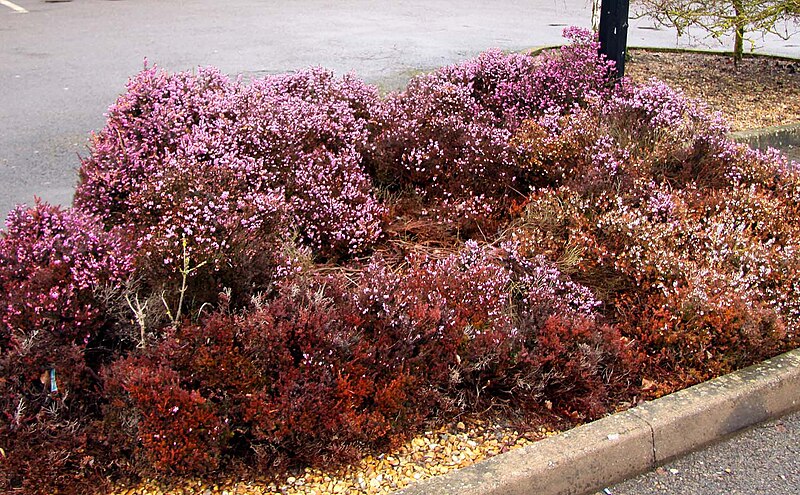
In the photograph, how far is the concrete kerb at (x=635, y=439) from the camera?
3129 millimetres

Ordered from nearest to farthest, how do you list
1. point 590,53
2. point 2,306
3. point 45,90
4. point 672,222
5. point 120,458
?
1. point 120,458
2. point 2,306
3. point 672,222
4. point 590,53
5. point 45,90

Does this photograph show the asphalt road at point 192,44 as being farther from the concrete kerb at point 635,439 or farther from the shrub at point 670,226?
the concrete kerb at point 635,439

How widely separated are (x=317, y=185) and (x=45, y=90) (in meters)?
5.56

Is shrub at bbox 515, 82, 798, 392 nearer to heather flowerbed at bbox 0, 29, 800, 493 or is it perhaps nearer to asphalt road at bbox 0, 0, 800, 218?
heather flowerbed at bbox 0, 29, 800, 493

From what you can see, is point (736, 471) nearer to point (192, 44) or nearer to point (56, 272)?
point (56, 272)

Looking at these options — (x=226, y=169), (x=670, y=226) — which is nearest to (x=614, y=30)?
(x=670, y=226)

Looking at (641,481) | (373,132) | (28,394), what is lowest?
(641,481)

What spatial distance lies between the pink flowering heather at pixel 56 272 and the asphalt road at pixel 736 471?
2.30 m

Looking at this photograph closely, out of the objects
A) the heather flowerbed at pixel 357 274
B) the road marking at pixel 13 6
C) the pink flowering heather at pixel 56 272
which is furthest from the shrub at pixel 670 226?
the road marking at pixel 13 6

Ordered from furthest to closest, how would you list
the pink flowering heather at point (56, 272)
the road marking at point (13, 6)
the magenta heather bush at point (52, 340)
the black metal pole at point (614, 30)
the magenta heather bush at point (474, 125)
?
1. the road marking at point (13, 6)
2. the black metal pole at point (614, 30)
3. the magenta heather bush at point (474, 125)
4. the pink flowering heather at point (56, 272)
5. the magenta heather bush at point (52, 340)

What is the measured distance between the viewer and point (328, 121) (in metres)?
5.43

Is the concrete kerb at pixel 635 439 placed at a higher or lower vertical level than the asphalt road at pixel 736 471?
higher

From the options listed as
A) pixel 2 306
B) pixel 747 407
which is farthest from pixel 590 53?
pixel 2 306

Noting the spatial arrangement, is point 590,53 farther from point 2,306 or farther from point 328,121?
point 2,306
